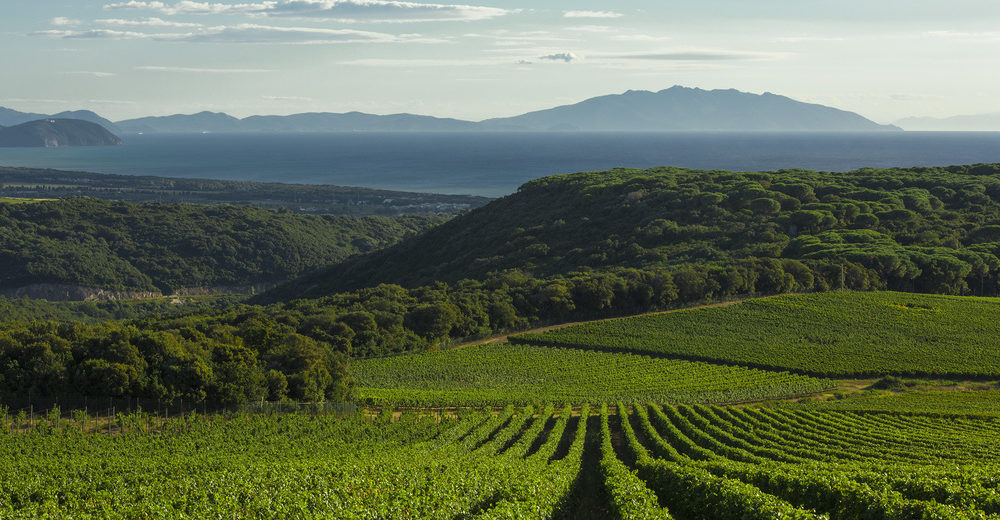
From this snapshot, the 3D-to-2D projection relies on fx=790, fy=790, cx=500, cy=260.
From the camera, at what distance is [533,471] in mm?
26516

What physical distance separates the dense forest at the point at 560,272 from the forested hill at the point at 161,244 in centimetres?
2767

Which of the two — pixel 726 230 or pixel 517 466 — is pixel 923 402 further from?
pixel 726 230

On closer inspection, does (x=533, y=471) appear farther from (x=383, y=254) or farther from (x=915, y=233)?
(x=383, y=254)

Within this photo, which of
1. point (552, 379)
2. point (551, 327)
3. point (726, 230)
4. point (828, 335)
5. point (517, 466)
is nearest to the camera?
point (517, 466)

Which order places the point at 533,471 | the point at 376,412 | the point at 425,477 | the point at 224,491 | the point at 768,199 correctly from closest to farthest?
1. the point at 224,491
2. the point at 425,477
3. the point at 533,471
4. the point at 376,412
5. the point at 768,199

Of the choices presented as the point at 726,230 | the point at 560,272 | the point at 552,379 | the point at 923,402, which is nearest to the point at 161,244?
the point at 560,272

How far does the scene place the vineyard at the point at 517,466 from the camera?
20469 mm

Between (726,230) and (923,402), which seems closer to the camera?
(923,402)

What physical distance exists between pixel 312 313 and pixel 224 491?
1868 inches

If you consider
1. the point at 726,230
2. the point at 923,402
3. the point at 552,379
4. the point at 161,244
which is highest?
the point at 726,230

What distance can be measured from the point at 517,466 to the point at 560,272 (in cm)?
6514

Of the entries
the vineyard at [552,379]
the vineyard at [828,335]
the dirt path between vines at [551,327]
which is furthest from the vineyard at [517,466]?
the dirt path between vines at [551,327]

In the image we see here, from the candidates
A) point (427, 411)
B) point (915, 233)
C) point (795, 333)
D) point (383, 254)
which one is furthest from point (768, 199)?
point (427, 411)

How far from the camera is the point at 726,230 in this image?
9706 centimetres
